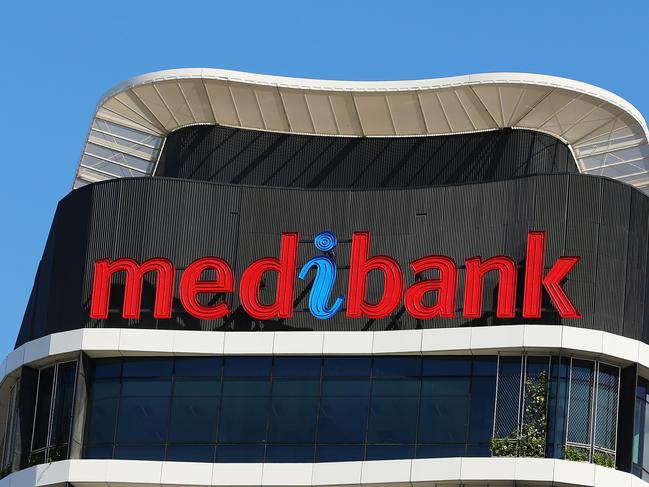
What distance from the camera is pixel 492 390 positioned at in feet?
298

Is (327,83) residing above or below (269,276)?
above

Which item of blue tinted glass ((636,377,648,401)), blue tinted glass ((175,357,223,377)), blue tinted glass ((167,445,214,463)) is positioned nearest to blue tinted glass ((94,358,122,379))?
blue tinted glass ((175,357,223,377))

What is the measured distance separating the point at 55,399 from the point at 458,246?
65.1ft

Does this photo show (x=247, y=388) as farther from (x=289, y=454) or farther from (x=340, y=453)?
(x=340, y=453)

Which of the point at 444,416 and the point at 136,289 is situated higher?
the point at 136,289

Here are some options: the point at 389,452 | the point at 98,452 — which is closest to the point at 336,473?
the point at 389,452

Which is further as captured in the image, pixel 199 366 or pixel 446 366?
pixel 199 366

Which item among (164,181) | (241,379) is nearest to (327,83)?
(164,181)

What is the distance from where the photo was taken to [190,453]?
92.8 meters

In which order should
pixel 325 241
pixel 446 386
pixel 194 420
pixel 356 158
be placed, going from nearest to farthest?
pixel 446 386 → pixel 194 420 → pixel 325 241 → pixel 356 158

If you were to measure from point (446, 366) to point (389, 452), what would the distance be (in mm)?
4605

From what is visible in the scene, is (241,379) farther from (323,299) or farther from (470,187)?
(470,187)

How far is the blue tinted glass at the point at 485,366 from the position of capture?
91.1 meters

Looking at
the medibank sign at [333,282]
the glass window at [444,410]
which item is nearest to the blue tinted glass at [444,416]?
the glass window at [444,410]
